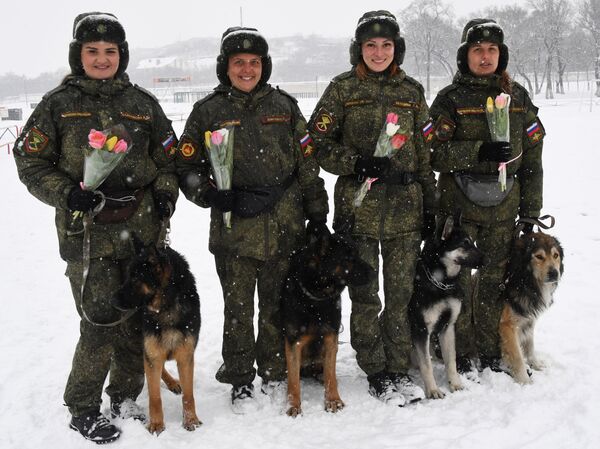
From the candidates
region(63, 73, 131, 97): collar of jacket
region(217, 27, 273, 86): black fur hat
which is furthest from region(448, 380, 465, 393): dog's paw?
region(63, 73, 131, 97): collar of jacket

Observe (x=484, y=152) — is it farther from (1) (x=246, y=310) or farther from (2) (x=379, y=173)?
(1) (x=246, y=310)

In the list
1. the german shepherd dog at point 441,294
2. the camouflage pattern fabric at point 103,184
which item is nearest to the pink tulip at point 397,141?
the german shepherd dog at point 441,294

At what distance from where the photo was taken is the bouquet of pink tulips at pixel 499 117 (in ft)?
11.9

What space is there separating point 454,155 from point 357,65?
1035 mm

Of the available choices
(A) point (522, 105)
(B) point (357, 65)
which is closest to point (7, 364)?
(B) point (357, 65)

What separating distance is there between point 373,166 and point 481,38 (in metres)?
1.41

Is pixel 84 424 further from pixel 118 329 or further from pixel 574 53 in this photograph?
pixel 574 53

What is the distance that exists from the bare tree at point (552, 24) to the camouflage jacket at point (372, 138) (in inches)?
1985

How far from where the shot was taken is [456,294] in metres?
3.89

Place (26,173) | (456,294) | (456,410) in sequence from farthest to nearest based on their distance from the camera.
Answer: (456,294), (456,410), (26,173)

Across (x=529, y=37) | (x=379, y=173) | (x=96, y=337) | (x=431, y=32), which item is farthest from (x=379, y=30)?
(x=431, y=32)

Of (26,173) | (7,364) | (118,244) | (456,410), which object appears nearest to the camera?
(26,173)

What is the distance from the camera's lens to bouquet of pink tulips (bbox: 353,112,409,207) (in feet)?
11.2

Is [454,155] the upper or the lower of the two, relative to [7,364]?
upper
